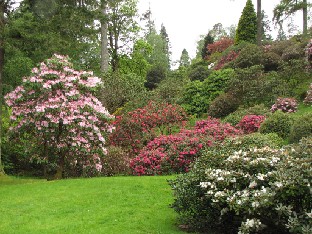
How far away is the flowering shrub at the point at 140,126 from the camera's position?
13.8m

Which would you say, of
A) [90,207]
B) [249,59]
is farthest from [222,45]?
[90,207]

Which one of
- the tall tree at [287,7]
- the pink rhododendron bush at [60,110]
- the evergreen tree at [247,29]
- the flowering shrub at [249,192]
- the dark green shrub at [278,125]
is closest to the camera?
the flowering shrub at [249,192]

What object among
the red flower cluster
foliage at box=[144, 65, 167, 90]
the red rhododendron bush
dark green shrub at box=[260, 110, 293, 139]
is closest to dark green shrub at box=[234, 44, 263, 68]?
the red flower cluster

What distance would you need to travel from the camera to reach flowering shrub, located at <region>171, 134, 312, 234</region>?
4.66 m

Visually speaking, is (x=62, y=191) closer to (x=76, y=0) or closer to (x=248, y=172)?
(x=248, y=172)

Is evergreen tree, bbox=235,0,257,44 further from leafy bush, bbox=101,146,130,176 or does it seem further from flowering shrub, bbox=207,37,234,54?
leafy bush, bbox=101,146,130,176

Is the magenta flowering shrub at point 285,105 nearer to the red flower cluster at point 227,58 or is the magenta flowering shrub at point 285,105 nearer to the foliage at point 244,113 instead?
the foliage at point 244,113

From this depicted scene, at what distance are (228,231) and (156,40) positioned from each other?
5192 centimetres

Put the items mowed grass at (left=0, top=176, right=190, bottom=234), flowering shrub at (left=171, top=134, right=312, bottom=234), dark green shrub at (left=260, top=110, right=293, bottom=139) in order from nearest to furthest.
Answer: flowering shrub at (left=171, top=134, right=312, bottom=234), mowed grass at (left=0, top=176, right=190, bottom=234), dark green shrub at (left=260, top=110, right=293, bottom=139)

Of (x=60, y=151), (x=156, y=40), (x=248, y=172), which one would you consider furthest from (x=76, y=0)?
(x=156, y=40)

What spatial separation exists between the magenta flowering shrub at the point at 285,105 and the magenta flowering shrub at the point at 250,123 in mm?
1947

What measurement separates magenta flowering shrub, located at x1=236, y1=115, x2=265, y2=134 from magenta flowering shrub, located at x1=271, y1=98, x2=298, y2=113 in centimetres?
195

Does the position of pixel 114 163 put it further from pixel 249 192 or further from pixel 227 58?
pixel 227 58

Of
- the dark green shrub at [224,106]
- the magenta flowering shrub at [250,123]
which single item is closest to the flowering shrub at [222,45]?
the dark green shrub at [224,106]
